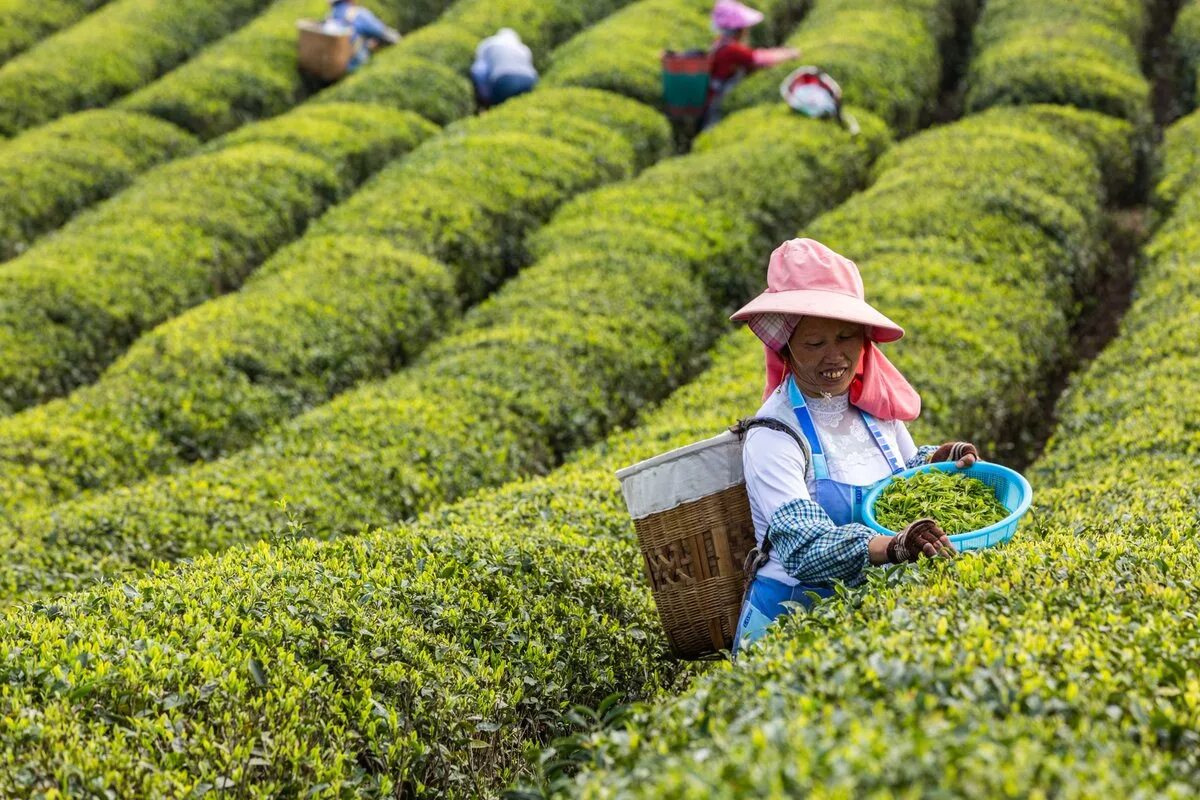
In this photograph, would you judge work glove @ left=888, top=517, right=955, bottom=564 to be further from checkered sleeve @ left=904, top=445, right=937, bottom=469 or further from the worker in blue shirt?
the worker in blue shirt

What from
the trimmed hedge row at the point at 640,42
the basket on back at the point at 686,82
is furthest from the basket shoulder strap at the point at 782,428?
the trimmed hedge row at the point at 640,42

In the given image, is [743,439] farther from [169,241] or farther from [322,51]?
[322,51]

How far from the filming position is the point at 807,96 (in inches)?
607

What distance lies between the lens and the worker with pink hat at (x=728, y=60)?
17078 mm

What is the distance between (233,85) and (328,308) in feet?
29.8

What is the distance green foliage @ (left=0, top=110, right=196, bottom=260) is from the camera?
13.8 m

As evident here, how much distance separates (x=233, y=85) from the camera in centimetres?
1784

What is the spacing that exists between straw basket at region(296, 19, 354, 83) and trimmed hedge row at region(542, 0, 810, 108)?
3.45 metres

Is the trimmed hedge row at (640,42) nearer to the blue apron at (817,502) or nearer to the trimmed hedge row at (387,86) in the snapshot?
the trimmed hedge row at (387,86)

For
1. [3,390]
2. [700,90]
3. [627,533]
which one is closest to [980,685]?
[627,533]

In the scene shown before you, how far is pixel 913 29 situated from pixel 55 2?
16.1 m

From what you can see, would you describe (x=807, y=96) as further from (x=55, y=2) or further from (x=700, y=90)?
(x=55, y=2)

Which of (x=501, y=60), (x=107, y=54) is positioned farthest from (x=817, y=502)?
(x=107, y=54)

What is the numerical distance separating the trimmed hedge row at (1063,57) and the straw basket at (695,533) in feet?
42.5
